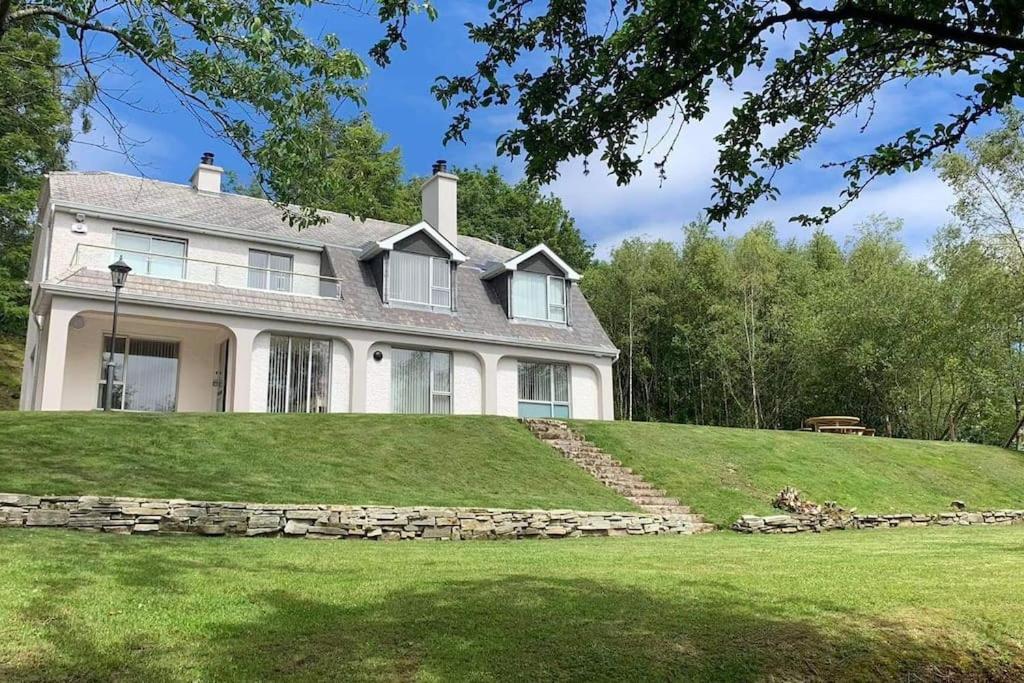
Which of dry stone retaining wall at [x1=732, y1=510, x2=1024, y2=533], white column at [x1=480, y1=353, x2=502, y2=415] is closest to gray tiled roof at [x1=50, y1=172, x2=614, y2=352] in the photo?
white column at [x1=480, y1=353, x2=502, y2=415]

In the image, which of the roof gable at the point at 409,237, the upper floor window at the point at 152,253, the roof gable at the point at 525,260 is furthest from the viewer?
the roof gable at the point at 525,260

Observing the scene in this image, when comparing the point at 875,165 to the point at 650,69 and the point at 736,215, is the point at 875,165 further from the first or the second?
the point at 650,69

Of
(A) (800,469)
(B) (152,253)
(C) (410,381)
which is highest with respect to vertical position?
(B) (152,253)

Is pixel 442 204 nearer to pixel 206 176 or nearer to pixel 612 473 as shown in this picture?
pixel 206 176

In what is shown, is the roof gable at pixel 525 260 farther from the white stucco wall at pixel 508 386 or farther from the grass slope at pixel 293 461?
the grass slope at pixel 293 461

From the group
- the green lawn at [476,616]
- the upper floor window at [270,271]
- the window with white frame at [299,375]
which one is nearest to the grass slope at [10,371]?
the upper floor window at [270,271]

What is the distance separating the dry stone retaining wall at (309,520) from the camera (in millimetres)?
9555

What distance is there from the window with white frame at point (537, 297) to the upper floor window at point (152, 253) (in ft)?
32.1

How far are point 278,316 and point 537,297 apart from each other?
8549 mm

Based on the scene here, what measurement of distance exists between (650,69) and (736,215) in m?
1.29

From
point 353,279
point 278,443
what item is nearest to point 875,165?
point 278,443

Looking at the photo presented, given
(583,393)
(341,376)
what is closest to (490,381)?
(583,393)

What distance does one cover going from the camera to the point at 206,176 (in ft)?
80.0

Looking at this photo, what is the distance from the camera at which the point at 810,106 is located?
6441 mm
